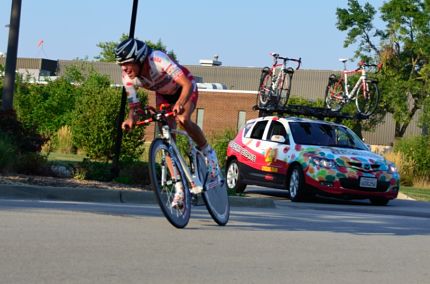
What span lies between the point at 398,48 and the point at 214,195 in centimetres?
4918

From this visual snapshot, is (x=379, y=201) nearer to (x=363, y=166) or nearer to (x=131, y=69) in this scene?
(x=363, y=166)

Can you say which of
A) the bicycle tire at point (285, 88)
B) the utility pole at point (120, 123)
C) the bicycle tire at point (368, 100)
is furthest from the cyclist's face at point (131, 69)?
the bicycle tire at point (368, 100)

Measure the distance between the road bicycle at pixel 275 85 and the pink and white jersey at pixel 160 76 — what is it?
14.4 m

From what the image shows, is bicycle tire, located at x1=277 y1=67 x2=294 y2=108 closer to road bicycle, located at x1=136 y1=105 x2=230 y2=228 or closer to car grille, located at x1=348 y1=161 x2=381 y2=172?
car grille, located at x1=348 y1=161 x2=381 y2=172

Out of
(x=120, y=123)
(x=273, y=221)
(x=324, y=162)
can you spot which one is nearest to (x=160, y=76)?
(x=273, y=221)

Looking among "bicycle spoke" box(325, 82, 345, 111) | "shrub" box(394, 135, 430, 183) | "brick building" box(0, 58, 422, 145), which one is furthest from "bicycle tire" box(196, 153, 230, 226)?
"brick building" box(0, 58, 422, 145)

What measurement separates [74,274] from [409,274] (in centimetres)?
275

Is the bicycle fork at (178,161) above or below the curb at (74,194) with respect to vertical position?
above

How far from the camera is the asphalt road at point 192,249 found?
7359 millimetres

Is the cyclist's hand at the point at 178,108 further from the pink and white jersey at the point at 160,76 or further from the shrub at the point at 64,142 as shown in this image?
the shrub at the point at 64,142

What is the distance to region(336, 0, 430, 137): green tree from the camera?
56750 mm

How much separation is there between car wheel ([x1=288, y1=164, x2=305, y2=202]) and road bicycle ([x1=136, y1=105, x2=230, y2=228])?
9548mm

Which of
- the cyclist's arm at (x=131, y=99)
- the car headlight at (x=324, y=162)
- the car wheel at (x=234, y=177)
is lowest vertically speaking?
the car wheel at (x=234, y=177)

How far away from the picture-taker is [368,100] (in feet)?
87.0
